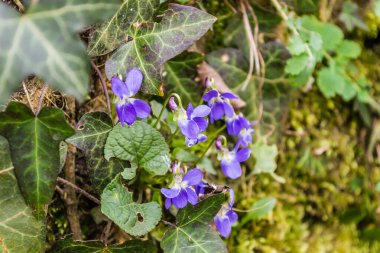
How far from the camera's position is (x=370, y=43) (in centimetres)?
205

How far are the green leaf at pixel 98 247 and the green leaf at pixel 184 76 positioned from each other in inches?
16.9

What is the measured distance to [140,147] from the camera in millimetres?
1218

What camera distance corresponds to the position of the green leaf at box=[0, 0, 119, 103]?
0.96m

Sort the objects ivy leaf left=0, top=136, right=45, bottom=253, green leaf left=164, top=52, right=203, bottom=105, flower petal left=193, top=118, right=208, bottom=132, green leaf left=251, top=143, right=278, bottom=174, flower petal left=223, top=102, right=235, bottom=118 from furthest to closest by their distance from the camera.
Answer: green leaf left=251, top=143, right=278, bottom=174
green leaf left=164, top=52, right=203, bottom=105
flower petal left=223, top=102, right=235, bottom=118
flower petal left=193, top=118, right=208, bottom=132
ivy leaf left=0, top=136, right=45, bottom=253

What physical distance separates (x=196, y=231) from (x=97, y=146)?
29cm

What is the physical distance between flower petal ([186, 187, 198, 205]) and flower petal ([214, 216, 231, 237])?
13cm

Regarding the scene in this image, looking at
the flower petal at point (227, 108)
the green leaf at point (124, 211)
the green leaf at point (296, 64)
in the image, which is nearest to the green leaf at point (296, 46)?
the green leaf at point (296, 64)

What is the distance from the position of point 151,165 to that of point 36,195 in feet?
0.96

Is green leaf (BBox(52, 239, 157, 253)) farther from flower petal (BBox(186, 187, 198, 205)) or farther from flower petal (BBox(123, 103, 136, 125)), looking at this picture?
flower petal (BBox(123, 103, 136, 125))

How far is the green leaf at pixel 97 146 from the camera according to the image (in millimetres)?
1181

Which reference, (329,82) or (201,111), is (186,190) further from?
(329,82)

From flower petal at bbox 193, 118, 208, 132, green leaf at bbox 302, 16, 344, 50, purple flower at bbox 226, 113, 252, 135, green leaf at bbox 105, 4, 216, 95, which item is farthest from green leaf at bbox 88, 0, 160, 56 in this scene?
green leaf at bbox 302, 16, 344, 50

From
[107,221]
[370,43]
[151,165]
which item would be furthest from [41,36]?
[370,43]

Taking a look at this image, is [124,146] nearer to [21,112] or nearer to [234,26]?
[21,112]
